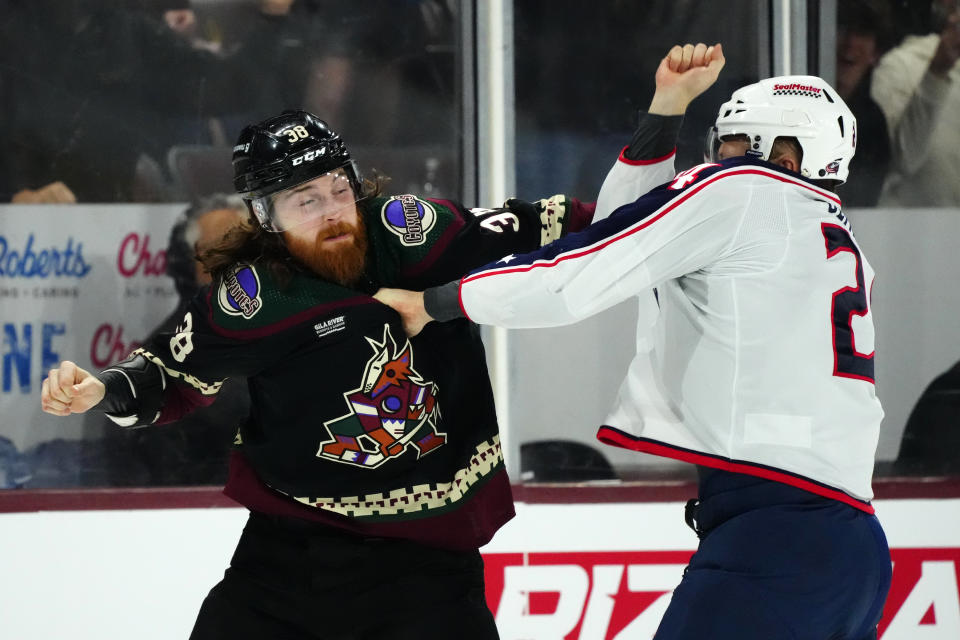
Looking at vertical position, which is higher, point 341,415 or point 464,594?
point 341,415

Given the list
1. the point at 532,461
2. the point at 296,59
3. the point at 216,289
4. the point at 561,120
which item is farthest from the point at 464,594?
the point at 296,59

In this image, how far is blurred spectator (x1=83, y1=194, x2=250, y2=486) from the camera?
3.57m

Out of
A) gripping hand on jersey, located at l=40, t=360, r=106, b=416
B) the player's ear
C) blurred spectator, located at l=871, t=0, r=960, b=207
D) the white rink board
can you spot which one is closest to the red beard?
gripping hand on jersey, located at l=40, t=360, r=106, b=416

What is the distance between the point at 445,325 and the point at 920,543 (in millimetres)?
1699

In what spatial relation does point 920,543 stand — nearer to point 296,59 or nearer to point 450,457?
point 450,457

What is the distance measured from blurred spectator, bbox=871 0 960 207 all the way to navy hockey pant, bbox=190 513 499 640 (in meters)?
2.29

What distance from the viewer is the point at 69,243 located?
11.9ft

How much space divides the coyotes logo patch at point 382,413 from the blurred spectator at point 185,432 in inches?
60.7

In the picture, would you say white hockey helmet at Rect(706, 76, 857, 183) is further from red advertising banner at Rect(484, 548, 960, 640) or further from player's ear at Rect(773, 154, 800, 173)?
red advertising banner at Rect(484, 548, 960, 640)

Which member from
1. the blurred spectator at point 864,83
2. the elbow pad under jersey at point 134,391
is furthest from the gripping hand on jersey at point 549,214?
the blurred spectator at point 864,83

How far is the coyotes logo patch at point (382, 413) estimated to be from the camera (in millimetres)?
2152

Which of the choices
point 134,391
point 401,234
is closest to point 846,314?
point 401,234

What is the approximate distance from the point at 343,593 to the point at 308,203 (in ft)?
2.47

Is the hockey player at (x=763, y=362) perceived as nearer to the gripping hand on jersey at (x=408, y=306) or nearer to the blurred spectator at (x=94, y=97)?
the gripping hand on jersey at (x=408, y=306)
